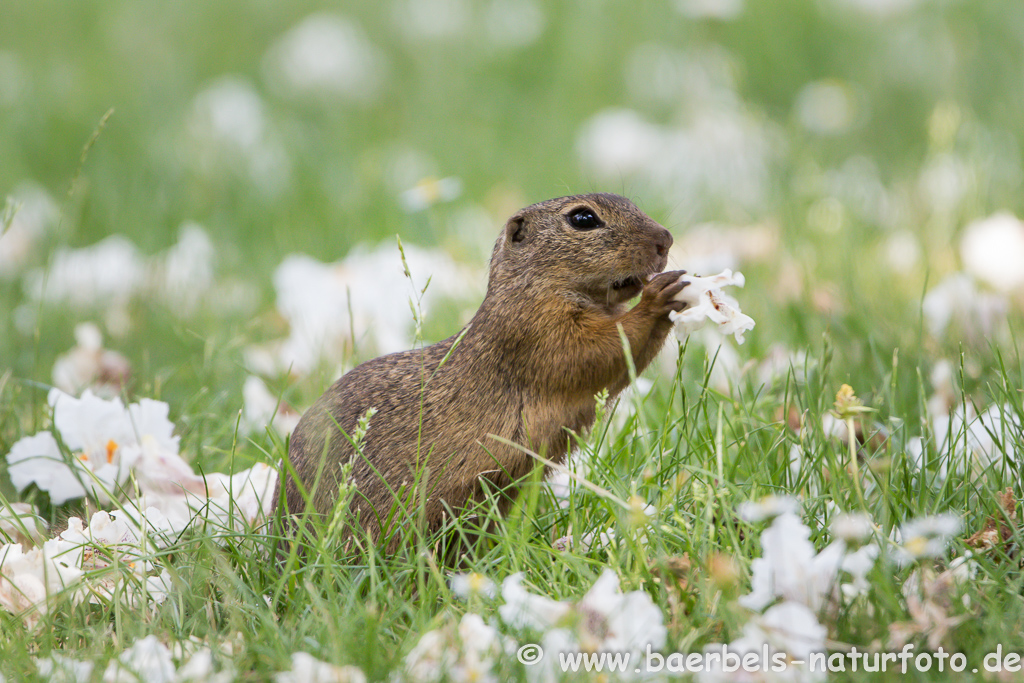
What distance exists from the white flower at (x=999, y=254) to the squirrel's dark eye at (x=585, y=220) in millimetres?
1922

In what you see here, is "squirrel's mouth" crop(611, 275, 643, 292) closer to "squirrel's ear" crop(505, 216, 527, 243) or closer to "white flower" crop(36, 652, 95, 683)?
"squirrel's ear" crop(505, 216, 527, 243)

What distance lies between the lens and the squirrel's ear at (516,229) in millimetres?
2596

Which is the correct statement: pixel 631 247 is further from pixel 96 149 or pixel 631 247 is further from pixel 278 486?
pixel 96 149

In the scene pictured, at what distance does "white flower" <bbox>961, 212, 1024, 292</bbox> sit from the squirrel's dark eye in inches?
75.7

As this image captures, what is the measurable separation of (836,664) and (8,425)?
95.7 inches

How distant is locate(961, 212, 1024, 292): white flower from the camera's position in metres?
3.65

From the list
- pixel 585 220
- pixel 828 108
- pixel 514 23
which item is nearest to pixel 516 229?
pixel 585 220

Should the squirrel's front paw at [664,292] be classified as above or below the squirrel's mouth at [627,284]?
below

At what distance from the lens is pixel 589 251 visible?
2.45 meters

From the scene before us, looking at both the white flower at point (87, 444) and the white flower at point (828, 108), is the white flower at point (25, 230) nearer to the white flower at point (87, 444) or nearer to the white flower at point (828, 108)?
the white flower at point (87, 444)

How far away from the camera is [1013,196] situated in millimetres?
4559

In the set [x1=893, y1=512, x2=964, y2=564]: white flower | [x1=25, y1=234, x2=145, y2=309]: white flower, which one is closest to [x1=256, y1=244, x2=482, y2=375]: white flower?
[x1=25, y1=234, x2=145, y2=309]: white flower

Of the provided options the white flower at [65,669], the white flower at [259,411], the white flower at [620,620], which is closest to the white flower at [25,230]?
the white flower at [259,411]

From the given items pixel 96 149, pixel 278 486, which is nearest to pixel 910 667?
pixel 278 486
